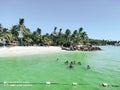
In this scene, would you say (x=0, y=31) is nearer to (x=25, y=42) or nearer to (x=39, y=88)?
(x=25, y=42)

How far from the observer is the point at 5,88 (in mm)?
22328

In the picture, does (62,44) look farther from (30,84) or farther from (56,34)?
(30,84)

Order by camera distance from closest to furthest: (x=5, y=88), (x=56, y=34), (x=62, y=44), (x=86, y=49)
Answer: (x=5, y=88), (x=86, y=49), (x=62, y=44), (x=56, y=34)

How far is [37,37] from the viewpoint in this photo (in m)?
106

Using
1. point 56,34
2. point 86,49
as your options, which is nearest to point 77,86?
point 86,49

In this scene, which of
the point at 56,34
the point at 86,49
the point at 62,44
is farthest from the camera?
the point at 56,34

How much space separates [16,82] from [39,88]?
11.8ft

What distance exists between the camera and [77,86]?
80.1ft

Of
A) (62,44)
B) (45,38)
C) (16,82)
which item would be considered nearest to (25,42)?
(45,38)

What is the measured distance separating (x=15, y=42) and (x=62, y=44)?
3161 cm

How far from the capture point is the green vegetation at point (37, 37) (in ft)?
284

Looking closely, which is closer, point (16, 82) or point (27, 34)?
point (16, 82)

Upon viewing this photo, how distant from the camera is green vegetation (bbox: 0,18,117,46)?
8650cm

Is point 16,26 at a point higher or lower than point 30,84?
higher
